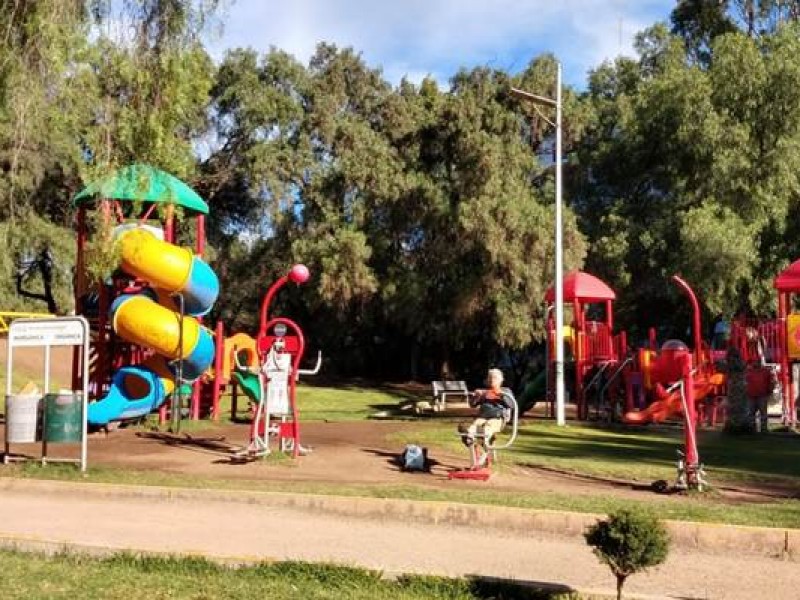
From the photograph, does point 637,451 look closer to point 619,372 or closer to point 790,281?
point 619,372

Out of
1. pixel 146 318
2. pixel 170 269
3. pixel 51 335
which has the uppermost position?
pixel 170 269

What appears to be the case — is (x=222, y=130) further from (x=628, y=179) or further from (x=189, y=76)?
(x=189, y=76)

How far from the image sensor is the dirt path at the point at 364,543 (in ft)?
23.9

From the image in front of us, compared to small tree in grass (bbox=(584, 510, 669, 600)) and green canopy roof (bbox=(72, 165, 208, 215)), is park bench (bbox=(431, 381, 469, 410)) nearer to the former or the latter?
green canopy roof (bbox=(72, 165, 208, 215))

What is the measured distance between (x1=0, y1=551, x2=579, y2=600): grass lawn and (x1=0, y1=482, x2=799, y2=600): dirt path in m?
0.54

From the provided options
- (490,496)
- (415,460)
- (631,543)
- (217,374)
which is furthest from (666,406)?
(631,543)

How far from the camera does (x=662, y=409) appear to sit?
74.2ft

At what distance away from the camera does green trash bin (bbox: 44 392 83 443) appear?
13.1 m

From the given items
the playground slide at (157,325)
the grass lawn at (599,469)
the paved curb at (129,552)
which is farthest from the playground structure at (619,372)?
the paved curb at (129,552)

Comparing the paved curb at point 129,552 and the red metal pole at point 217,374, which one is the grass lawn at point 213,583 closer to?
the paved curb at point 129,552

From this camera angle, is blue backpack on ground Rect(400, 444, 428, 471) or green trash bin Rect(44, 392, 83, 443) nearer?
green trash bin Rect(44, 392, 83, 443)

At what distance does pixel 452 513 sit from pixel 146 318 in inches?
381

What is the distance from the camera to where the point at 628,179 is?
41.8 meters

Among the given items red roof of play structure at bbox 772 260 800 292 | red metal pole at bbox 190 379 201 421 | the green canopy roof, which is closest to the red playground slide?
red roof of play structure at bbox 772 260 800 292
